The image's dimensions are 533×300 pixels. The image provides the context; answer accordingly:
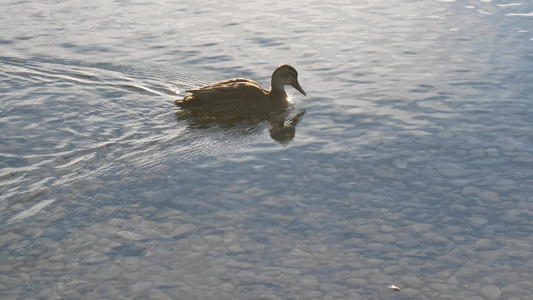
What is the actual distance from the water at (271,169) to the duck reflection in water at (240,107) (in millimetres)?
224

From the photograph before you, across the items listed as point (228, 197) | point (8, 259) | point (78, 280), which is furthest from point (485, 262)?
point (8, 259)

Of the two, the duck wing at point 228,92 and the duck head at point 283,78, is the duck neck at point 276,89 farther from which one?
the duck wing at point 228,92

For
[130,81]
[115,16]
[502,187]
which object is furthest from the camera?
[115,16]

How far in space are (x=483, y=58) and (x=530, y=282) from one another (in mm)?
6959

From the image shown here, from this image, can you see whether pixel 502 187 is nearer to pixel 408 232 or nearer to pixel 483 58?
pixel 408 232

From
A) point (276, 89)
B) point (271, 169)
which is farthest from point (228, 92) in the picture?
point (271, 169)

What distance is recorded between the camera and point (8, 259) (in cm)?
622

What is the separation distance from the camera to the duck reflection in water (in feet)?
32.0

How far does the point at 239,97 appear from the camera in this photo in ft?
32.6

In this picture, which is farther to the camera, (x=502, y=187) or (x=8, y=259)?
(x=502, y=187)

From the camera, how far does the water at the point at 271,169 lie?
6.09 m

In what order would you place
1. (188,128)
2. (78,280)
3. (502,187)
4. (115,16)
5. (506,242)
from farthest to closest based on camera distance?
(115,16) < (188,128) < (502,187) < (506,242) < (78,280)

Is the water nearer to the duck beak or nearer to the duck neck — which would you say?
the duck beak

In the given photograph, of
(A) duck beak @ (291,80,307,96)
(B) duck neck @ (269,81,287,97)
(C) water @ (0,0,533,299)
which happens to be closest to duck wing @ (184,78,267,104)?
(B) duck neck @ (269,81,287,97)
